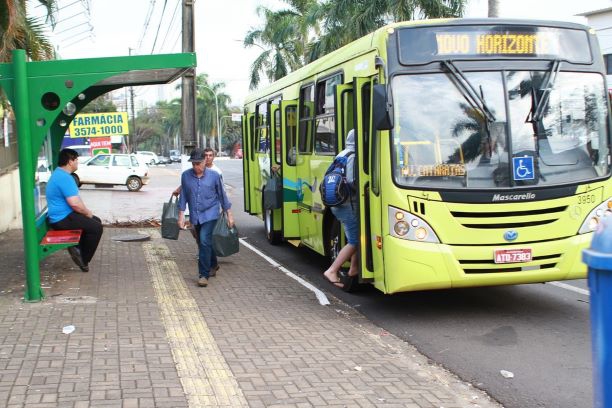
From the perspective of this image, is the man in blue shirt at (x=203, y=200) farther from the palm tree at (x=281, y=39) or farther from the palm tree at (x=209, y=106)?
the palm tree at (x=209, y=106)

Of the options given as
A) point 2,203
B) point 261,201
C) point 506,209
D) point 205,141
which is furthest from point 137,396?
point 205,141

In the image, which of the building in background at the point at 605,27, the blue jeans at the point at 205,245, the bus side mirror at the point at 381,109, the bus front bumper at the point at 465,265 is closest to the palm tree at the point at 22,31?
the blue jeans at the point at 205,245

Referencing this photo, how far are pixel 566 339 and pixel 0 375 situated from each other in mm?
4834

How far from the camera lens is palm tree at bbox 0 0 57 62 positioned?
11.0 m

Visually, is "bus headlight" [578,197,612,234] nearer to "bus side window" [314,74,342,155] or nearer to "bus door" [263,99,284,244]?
"bus side window" [314,74,342,155]

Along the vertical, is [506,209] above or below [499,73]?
below

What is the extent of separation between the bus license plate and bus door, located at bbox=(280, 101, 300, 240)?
4.56 meters

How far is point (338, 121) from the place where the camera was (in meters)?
8.59

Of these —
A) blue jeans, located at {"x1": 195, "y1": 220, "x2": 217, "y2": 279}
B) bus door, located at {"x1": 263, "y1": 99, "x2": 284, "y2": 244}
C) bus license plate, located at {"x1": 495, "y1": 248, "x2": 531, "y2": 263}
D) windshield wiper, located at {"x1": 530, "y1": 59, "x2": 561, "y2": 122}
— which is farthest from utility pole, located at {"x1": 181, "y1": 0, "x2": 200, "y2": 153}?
bus license plate, located at {"x1": 495, "y1": 248, "x2": 531, "y2": 263}

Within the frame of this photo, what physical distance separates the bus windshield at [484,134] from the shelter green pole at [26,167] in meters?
3.86

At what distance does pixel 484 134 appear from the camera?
6.93m

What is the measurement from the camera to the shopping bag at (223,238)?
8953mm

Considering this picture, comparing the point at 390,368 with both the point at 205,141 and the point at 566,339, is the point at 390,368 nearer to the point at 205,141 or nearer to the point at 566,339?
the point at 566,339

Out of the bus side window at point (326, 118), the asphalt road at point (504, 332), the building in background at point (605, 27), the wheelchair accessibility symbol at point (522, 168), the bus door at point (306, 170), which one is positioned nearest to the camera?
the asphalt road at point (504, 332)
